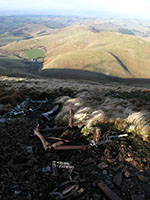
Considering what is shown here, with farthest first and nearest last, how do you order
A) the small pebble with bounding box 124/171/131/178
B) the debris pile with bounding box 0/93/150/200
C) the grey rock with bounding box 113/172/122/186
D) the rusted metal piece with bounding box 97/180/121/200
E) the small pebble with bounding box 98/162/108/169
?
the small pebble with bounding box 98/162/108/169 < the small pebble with bounding box 124/171/131/178 < the grey rock with bounding box 113/172/122/186 < the debris pile with bounding box 0/93/150/200 < the rusted metal piece with bounding box 97/180/121/200

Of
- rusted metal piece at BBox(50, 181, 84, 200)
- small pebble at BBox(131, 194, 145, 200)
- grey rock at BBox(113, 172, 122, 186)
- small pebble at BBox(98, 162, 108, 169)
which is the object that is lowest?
rusted metal piece at BBox(50, 181, 84, 200)

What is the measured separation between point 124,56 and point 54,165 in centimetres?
17169

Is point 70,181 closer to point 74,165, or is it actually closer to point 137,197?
point 74,165

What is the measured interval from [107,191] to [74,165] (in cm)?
199

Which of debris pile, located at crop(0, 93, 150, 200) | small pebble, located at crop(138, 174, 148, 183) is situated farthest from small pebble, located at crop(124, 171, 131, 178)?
small pebble, located at crop(138, 174, 148, 183)

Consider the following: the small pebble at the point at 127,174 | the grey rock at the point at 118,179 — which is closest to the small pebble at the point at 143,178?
the small pebble at the point at 127,174

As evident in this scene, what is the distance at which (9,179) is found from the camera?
6.55 metres

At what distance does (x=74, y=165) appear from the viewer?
7.43 metres

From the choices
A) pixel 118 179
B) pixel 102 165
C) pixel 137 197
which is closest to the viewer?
pixel 137 197

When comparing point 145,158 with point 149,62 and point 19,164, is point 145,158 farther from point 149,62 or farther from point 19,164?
point 149,62

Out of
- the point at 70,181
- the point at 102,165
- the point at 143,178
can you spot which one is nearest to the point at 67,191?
the point at 70,181

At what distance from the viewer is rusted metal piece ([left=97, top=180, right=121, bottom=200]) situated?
561 cm

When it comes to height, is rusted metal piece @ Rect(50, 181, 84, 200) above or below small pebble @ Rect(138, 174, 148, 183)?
below

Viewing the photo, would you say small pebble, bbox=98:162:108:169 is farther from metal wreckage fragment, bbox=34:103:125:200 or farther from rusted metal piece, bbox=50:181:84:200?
rusted metal piece, bbox=50:181:84:200
